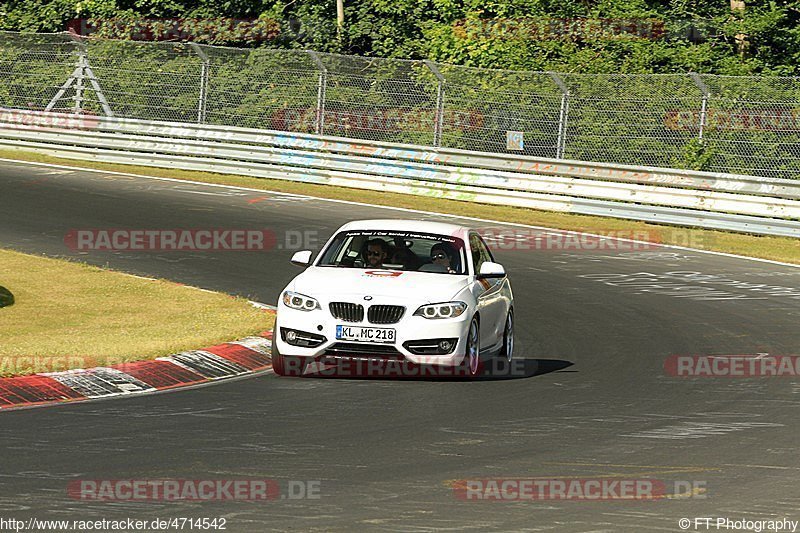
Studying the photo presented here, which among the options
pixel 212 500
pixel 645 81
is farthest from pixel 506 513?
pixel 645 81

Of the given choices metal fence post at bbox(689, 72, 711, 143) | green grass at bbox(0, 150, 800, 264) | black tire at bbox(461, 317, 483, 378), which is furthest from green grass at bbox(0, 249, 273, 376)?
metal fence post at bbox(689, 72, 711, 143)

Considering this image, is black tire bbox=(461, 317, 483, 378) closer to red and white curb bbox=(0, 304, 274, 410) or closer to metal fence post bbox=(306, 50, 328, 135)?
red and white curb bbox=(0, 304, 274, 410)

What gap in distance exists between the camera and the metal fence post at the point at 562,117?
2736cm

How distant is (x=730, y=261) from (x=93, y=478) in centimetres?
1536

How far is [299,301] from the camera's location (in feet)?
40.7

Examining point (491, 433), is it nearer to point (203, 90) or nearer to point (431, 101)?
point (431, 101)

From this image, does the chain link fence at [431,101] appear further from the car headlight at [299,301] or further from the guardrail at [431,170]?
the car headlight at [299,301]

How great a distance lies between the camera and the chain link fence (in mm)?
26328

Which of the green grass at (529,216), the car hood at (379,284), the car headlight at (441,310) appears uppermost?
the car hood at (379,284)

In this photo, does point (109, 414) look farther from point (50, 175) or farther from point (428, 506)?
point (50, 175)

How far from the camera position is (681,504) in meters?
7.82

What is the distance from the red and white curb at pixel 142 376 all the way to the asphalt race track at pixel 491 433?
353mm

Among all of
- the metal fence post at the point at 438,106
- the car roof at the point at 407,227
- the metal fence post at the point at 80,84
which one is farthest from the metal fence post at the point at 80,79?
the car roof at the point at 407,227

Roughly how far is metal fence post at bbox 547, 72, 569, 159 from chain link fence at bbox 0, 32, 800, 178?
26 mm
